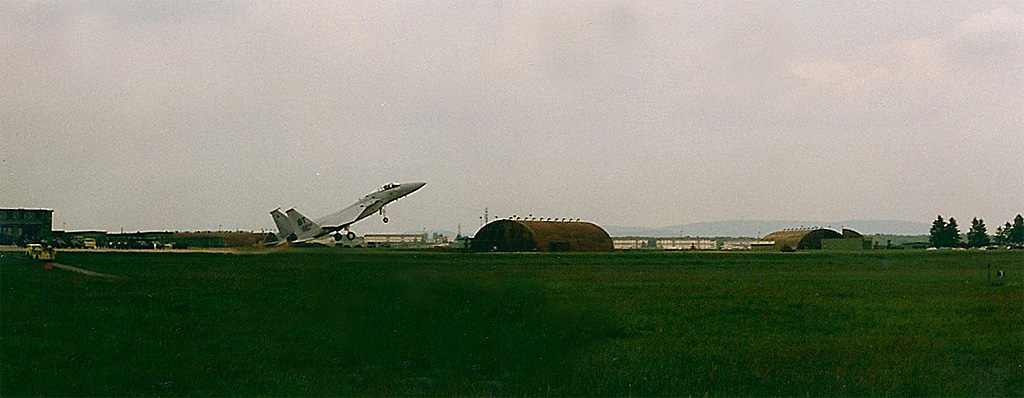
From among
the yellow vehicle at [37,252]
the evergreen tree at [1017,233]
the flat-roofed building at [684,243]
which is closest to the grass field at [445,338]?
the yellow vehicle at [37,252]

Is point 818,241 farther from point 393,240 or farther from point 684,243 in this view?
point 393,240

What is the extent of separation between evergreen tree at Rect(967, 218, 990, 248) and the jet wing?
112966 millimetres

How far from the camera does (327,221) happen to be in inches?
1168

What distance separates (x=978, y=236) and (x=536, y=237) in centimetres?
7179

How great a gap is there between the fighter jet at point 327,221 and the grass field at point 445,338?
2.98ft

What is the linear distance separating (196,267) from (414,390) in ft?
69.0

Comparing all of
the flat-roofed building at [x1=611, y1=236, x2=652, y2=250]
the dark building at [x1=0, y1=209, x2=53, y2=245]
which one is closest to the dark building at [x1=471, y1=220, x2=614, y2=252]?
the flat-roofed building at [x1=611, y1=236, x2=652, y2=250]

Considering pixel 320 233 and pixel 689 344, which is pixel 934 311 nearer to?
pixel 689 344

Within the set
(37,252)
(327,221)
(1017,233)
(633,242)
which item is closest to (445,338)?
(327,221)

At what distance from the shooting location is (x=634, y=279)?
43.6 m

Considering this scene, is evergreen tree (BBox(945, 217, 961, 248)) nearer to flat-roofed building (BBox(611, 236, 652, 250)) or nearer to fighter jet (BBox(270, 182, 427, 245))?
flat-roofed building (BBox(611, 236, 652, 250))

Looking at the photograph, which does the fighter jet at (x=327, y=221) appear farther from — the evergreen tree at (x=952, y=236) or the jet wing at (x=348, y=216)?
the evergreen tree at (x=952, y=236)

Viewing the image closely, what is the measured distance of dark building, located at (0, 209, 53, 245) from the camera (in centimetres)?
2571

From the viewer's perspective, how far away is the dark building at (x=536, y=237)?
8288 cm
